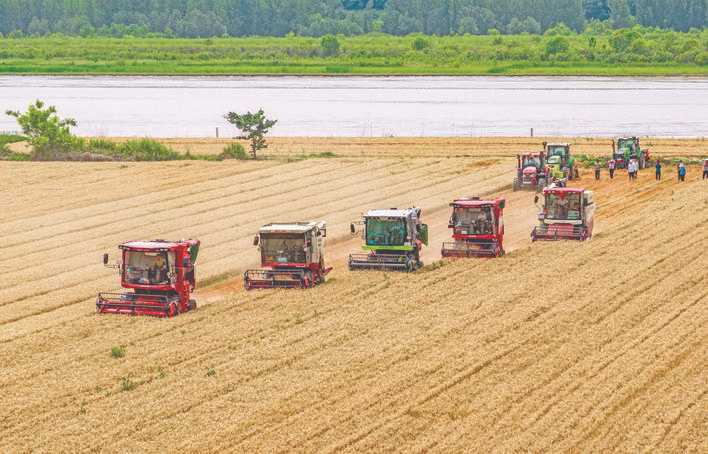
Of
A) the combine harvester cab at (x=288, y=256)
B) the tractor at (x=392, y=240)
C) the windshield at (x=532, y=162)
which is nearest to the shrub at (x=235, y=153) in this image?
the windshield at (x=532, y=162)

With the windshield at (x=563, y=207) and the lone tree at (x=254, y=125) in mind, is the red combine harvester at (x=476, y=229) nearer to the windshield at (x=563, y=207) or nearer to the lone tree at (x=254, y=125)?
the windshield at (x=563, y=207)

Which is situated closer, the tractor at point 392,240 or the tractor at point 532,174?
the tractor at point 392,240

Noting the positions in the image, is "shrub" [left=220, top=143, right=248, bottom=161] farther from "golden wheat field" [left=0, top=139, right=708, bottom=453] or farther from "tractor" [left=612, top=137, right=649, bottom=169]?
"golden wheat field" [left=0, top=139, right=708, bottom=453]

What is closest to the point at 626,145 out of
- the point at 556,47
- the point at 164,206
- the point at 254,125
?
the point at 254,125

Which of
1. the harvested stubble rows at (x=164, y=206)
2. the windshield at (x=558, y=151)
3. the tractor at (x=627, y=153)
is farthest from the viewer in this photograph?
the tractor at (x=627, y=153)

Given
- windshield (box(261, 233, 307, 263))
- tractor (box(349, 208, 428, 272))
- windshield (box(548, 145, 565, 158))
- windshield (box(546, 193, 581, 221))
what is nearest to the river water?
windshield (box(548, 145, 565, 158))

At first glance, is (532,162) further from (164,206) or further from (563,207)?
(164,206)

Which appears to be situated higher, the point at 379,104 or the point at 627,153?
the point at 627,153

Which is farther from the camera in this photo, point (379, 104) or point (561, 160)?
point (379, 104)
